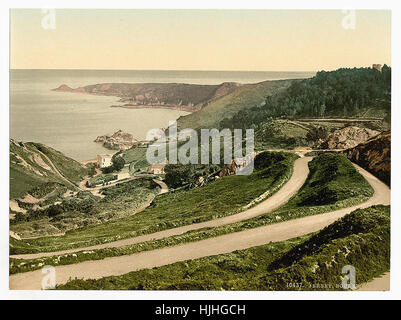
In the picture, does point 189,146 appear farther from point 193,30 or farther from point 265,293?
point 265,293

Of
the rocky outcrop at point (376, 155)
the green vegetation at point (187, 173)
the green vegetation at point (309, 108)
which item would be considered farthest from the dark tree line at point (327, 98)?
the green vegetation at point (187, 173)

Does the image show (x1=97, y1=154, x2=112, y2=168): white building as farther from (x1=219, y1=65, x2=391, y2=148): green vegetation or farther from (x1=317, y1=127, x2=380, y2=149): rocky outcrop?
(x1=317, y1=127, x2=380, y2=149): rocky outcrop

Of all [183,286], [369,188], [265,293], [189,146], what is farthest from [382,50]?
[183,286]

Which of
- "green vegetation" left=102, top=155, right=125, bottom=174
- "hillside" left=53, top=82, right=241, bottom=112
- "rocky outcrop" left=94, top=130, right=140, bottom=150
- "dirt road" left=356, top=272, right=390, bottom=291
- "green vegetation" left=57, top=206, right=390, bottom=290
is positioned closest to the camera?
"green vegetation" left=57, top=206, right=390, bottom=290

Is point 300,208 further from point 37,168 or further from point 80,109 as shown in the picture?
point 37,168

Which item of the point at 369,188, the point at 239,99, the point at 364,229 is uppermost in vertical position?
the point at 239,99

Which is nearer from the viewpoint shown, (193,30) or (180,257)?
(180,257)

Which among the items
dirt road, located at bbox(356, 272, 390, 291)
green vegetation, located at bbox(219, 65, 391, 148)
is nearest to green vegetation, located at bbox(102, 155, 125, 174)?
green vegetation, located at bbox(219, 65, 391, 148)

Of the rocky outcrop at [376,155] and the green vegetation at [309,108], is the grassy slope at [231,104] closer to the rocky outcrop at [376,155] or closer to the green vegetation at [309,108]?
the green vegetation at [309,108]
